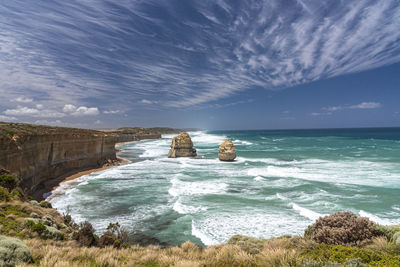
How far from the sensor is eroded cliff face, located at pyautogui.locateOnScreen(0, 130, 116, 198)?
56.5 feet

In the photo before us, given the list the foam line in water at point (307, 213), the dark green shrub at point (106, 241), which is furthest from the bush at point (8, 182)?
the foam line in water at point (307, 213)

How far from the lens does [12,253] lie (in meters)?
5.24

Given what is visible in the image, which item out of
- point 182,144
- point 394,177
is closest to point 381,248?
point 394,177

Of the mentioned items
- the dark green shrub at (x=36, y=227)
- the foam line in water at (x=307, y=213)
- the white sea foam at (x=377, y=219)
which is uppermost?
the dark green shrub at (x=36, y=227)

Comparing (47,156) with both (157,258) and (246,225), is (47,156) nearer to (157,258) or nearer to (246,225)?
(246,225)

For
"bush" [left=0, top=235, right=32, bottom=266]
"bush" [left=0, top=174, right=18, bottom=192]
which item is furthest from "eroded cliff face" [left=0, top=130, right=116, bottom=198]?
"bush" [left=0, top=235, right=32, bottom=266]

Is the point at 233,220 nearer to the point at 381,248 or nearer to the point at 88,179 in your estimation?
the point at 381,248

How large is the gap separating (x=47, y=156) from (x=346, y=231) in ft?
89.5

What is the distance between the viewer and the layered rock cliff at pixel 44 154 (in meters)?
17.3

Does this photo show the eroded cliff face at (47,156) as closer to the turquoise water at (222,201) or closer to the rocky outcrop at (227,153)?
the turquoise water at (222,201)

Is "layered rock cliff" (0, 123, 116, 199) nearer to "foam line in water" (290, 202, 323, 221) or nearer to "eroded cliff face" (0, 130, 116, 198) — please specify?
"eroded cliff face" (0, 130, 116, 198)

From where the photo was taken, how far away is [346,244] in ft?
22.5

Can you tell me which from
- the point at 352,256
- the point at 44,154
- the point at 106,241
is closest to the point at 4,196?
the point at 106,241

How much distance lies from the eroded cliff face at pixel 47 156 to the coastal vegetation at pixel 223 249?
31.2 ft
